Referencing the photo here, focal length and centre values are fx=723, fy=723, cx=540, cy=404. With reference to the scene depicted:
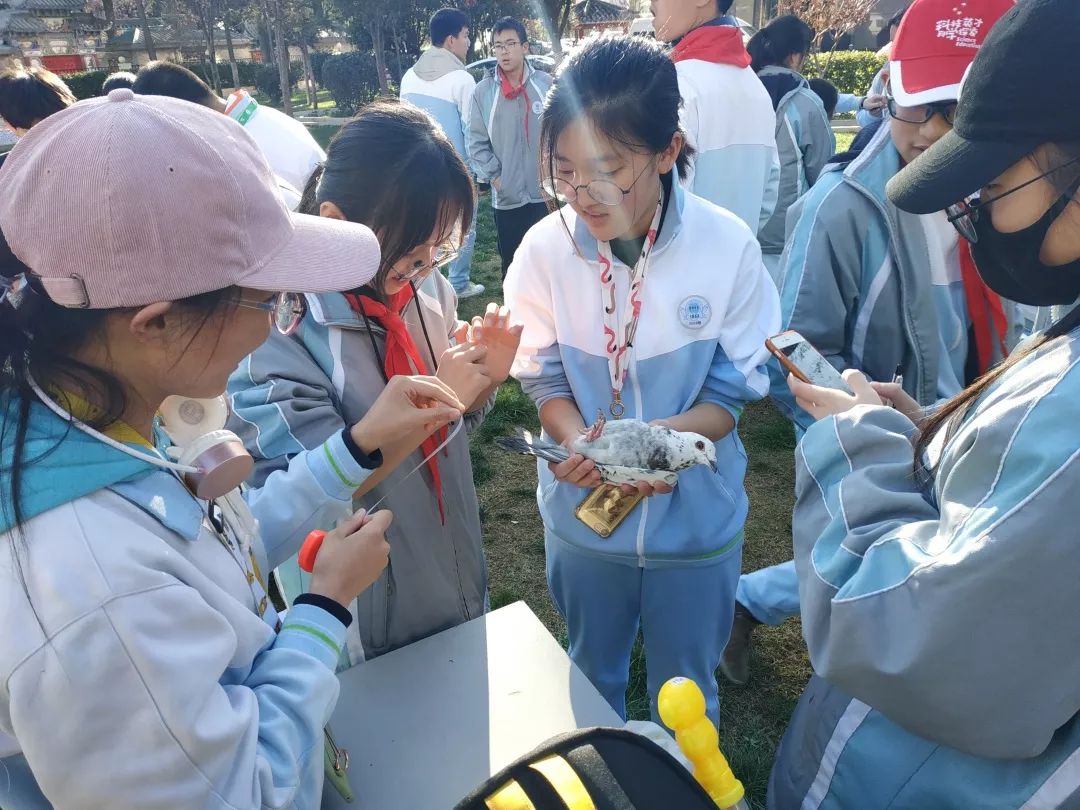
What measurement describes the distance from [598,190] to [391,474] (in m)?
0.91

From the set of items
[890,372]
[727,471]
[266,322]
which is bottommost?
[727,471]

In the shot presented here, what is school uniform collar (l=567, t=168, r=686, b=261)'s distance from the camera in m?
1.97

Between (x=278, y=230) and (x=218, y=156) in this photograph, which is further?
(x=278, y=230)

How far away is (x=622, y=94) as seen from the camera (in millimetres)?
1816

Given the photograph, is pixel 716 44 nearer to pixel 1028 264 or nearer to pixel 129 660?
pixel 1028 264

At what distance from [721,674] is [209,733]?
8.70 feet

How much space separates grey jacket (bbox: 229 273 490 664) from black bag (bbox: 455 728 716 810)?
87cm

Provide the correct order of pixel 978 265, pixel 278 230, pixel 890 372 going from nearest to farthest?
1. pixel 278 230
2. pixel 978 265
3. pixel 890 372

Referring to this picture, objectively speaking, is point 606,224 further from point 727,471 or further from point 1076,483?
point 1076,483

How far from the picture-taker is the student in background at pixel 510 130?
20.6 ft

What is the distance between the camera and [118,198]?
0.94 m

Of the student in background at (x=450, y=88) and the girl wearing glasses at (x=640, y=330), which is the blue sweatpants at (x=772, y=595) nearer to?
the girl wearing glasses at (x=640, y=330)

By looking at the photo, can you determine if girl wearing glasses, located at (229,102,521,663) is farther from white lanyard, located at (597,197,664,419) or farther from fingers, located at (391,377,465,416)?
white lanyard, located at (597,197,664,419)

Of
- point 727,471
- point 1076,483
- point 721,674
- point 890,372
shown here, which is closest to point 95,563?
point 1076,483
